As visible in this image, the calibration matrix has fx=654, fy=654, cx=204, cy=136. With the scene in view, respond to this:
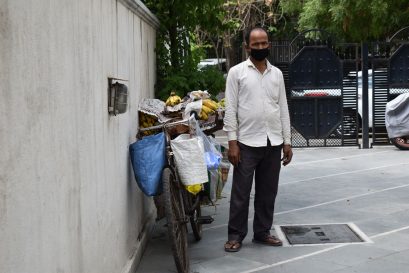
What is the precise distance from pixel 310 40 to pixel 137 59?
753cm

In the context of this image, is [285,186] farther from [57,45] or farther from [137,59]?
[57,45]

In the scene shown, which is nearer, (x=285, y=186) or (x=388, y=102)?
(x=285, y=186)

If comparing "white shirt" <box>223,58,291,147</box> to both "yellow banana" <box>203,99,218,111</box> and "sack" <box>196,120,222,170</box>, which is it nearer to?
"sack" <box>196,120,222,170</box>

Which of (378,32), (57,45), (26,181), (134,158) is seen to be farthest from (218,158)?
(378,32)

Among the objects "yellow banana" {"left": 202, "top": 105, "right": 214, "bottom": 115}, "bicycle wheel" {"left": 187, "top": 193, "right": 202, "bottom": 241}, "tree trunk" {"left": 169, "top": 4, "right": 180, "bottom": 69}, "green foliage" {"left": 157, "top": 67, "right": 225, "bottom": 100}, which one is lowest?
"bicycle wheel" {"left": 187, "top": 193, "right": 202, "bottom": 241}

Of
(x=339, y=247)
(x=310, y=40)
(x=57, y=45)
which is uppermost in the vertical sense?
(x=310, y=40)

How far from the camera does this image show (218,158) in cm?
591

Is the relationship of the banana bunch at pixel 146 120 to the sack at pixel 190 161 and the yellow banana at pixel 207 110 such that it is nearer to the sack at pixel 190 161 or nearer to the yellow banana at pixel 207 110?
the yellow banana at pixel 207 110

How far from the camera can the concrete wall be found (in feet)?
7.89

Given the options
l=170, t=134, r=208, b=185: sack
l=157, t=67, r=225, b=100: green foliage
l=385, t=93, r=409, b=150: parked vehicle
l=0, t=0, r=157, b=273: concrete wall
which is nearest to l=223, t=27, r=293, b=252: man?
l=170, t=134, r=208, b=185: sack

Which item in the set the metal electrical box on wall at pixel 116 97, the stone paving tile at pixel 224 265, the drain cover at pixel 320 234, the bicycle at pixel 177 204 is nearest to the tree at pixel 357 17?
the drain cover at pixel 320 234

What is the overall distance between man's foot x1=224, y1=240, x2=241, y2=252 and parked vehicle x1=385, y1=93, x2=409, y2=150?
748 centimetres

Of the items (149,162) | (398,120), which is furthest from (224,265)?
(398,120)

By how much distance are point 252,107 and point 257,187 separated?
818mm
